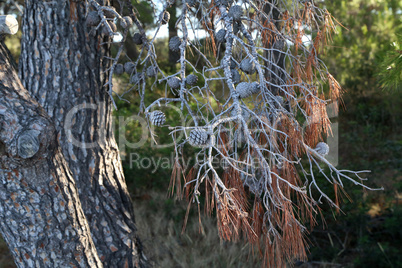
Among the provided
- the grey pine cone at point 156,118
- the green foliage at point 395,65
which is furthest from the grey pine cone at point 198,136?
the green foliage at point 395,65

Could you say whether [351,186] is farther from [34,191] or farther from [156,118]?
[34,191]

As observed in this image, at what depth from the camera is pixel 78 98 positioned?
2.24 m

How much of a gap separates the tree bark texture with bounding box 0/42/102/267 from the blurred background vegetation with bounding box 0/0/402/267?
3.16 ft

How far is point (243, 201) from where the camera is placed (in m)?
1.48

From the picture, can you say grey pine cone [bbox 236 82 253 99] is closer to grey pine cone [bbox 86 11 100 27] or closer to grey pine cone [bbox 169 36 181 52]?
grey pine cone [bbox 169 36 181 52]

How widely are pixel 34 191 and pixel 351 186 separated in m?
2.82

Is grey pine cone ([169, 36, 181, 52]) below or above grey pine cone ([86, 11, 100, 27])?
below

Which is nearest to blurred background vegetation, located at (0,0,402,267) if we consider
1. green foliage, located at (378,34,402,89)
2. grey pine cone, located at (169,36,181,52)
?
green foliage, located at (378,34,402,89)

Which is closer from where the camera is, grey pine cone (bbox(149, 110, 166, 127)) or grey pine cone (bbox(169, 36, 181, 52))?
grey pine cone (bbox(149, 110, 166, 127))

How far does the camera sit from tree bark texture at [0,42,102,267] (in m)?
1.36

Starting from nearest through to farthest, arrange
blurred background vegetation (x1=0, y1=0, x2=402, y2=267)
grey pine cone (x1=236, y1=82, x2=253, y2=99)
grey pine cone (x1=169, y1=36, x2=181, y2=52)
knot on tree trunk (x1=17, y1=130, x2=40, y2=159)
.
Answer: grey pine cone (x1=236, y1=82, x2=253, y2=99), knot on tree trunk (x1=17, y1=130, x2=40, y2=159), grey pine cone (x1=169, y1=36, x2=181, y2=52), blurred background vegetation (x1=0, y1=0, x2=402, y2=267)

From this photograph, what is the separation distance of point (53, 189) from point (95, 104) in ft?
2.99

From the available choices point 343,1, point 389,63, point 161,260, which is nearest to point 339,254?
point 161,260

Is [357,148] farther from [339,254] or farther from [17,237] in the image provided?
[17,237]
